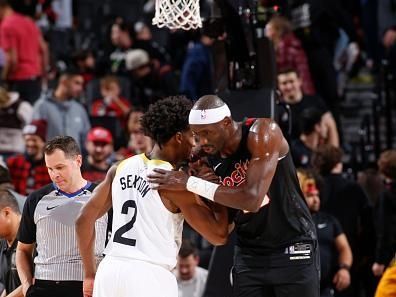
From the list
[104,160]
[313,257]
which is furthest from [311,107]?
[313,257]

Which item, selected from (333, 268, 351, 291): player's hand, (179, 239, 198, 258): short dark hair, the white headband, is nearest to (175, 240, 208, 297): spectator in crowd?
(179, 239, 198, 258): short dark hair

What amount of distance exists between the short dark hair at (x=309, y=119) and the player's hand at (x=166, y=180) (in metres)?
5.04

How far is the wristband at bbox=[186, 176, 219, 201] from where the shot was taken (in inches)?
237

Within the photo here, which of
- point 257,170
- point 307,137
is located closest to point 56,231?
point 257,170

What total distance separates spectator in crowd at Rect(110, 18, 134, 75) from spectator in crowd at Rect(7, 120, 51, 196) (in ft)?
11.4

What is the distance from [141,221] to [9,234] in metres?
1.80

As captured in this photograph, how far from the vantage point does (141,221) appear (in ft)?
19.5

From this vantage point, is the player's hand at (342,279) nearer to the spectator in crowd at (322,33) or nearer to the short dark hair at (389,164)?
the short dark hair at (389,164)

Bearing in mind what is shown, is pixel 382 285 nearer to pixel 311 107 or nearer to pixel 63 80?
pixel 311 107

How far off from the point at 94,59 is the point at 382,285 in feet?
34.7

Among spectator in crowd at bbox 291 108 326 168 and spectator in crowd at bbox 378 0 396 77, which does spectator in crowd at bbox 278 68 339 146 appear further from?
spectator in crowd at bbox 378 0 396 77

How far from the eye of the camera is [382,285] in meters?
5.38

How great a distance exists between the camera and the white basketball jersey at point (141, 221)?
5953 mm

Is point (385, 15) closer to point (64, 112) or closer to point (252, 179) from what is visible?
point (64, 112)
